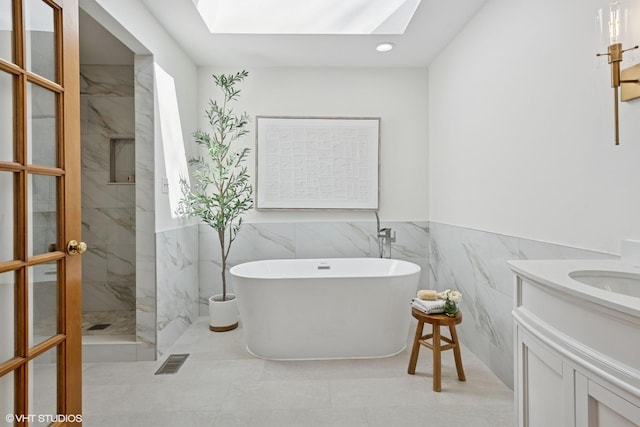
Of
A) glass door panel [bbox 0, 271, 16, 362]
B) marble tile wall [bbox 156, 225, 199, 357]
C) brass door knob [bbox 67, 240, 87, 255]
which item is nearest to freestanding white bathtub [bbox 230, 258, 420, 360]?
marble tile wall [bbox 156, 225, 199, 357]

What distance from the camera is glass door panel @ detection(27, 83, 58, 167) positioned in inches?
53.4

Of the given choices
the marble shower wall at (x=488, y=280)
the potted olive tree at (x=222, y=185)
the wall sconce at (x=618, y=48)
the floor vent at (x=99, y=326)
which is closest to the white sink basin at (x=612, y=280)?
the marble shower wall at (x=488, y=280)

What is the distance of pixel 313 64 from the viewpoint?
3523mm

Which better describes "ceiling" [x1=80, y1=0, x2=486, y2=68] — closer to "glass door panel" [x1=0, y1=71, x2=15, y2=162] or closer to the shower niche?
the shower niche

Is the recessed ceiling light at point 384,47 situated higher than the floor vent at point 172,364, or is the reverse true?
the recessed ceiling light at point 384,47

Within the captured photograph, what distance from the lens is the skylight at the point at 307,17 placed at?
2811 mm

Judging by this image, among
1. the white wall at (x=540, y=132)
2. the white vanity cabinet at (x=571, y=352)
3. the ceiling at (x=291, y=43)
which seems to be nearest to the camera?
the white vanity cabinet at (x=571, y=352)

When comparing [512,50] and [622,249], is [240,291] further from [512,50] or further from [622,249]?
[512,50]

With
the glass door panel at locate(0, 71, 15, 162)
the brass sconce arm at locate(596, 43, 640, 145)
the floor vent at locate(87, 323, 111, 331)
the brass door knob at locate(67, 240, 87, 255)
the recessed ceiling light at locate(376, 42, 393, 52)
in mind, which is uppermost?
the recessed ceiling light at locate(376, 42, 393, 52)

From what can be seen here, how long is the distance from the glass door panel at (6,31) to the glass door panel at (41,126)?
0.42 ft

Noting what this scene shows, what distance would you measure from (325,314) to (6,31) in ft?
7.32

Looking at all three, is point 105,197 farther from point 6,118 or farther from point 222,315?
point 6,118

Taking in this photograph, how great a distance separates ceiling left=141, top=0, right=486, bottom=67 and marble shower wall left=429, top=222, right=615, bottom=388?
5.28ft

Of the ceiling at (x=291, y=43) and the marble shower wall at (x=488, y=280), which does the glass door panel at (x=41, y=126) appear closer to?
the ceiling at (x=291, y=43)
